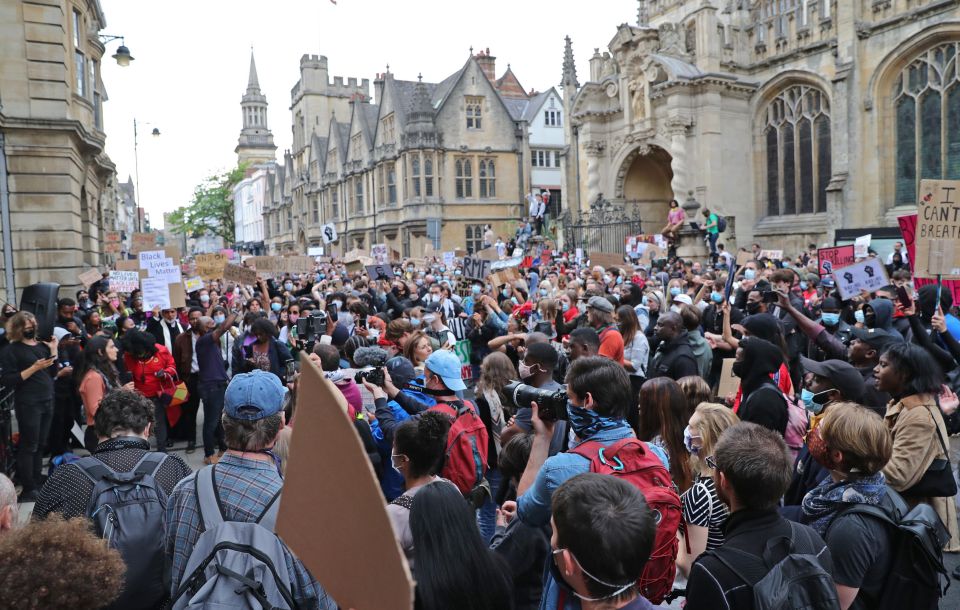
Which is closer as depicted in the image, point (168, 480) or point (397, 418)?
point (168, 480)

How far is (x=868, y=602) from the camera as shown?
3.02m

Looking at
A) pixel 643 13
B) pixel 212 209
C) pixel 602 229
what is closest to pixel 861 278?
pixel 602 229

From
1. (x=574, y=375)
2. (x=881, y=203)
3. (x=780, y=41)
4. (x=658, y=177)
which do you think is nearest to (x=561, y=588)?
(x=574, y=375)

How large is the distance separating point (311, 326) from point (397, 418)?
3.91m

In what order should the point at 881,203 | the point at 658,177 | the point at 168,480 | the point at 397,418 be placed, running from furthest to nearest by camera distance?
1. the point at 658,177
2. the point at 881,203
3. the point at 397,418
4. the point at 168,480

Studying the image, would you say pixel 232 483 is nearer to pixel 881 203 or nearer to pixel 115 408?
pixel 115 408

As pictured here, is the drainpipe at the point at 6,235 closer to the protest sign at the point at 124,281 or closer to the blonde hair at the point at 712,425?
the protest sign at the point at 124,281

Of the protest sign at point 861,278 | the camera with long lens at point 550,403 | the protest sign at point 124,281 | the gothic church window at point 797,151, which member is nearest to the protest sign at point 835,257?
the protest sign at point 861,278

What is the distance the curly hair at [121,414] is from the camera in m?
3.72

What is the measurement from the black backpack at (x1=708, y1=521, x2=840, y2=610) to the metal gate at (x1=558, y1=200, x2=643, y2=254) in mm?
25437

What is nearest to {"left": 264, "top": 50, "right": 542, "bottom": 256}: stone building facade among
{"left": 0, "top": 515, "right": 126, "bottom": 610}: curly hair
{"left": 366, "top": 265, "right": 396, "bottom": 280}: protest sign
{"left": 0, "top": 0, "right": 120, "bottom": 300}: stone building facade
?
{"left": 366, "top": 265, "right": 396, "bottom": 280}: protest sign

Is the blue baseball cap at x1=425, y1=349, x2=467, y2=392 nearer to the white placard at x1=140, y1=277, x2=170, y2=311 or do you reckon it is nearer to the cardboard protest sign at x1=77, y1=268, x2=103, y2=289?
the white placard at x1=140, y1=277, x2=170, y2=311

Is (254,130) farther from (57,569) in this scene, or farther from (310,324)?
(57,569)

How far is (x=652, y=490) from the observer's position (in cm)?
314
